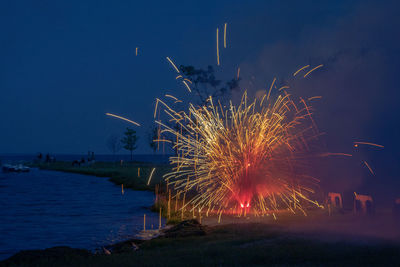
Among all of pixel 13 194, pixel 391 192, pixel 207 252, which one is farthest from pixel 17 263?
pixel 13 194

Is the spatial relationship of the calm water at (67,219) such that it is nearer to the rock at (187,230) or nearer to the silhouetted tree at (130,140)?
the rock at (187,230)

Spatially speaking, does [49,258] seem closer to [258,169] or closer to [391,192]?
[258,169]

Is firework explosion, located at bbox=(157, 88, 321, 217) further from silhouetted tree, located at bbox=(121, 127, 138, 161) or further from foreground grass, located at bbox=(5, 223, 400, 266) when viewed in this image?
silhouetted tree, located at bbox=(121, 127, 138, 161)

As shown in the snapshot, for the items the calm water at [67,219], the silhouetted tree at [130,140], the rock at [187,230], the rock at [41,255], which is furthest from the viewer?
the silhouetted tree at [130,140]

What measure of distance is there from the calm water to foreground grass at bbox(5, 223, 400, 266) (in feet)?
14.3

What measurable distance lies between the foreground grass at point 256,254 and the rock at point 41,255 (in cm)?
23

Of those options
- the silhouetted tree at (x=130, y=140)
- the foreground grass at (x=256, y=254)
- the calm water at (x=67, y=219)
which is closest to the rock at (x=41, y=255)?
the foreground grass at (x=256, y=254)

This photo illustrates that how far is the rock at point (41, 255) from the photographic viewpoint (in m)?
11.5

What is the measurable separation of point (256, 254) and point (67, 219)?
14.9m

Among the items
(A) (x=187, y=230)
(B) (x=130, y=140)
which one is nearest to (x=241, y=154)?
(A) (x=187, y=230)

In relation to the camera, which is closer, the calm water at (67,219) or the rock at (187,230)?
the rock at (187,230)

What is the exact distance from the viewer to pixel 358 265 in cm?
870

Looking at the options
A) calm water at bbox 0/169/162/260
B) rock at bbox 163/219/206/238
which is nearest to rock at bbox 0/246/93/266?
calm water at bbox 0/169/162/260

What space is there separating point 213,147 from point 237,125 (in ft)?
5.02
